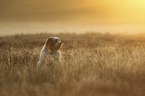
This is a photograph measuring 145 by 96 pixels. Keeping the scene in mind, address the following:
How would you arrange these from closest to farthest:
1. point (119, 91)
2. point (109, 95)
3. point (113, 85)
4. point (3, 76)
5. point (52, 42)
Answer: point (109, 95)
point (119, 91)
point (113, 85)
point (3, 76)
point (52, 42)

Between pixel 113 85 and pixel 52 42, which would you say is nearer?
pixel 113 85

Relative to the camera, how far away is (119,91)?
2.88 meters

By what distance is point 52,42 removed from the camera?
5.16m

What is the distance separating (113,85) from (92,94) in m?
0.62

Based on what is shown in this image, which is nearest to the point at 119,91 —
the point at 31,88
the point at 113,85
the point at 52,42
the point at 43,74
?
the point at 113,85

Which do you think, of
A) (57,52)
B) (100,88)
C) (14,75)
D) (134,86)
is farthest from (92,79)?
(57,52)

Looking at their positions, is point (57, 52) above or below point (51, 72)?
above

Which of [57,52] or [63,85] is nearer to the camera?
[63,85]

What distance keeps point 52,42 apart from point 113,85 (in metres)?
2.68

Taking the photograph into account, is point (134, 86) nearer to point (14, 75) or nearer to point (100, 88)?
point (100, 88)

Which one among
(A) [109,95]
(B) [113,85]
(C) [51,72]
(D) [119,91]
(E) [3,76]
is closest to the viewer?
(A) [109,95]

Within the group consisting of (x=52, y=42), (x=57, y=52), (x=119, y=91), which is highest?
(x=52, y=42)

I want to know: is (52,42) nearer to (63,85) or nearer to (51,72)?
(51,72)

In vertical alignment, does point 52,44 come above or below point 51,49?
above
